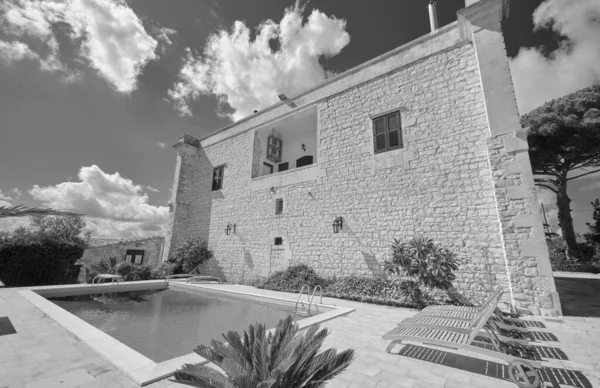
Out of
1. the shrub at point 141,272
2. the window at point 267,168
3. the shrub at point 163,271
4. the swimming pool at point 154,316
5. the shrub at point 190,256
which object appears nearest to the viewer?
the swimming pool at point 154,316

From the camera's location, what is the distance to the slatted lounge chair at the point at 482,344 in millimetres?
2332

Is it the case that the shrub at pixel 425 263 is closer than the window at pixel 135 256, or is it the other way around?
the shrub at pixel 425 263

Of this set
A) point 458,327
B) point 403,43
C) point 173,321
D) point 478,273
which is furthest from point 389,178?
point 173,321

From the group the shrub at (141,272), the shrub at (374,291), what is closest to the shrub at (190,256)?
the shrub at (141,272)

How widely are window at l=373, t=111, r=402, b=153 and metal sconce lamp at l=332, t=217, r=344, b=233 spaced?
2.47 meters

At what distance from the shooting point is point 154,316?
563 centimetres

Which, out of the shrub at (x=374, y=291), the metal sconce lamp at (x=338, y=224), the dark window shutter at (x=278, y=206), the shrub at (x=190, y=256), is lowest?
the shrub at (x=374, y=291)

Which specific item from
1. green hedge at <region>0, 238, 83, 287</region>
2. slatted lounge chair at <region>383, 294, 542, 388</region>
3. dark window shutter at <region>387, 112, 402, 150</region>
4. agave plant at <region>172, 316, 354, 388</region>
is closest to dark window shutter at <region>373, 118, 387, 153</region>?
dark window shutter at <region>387, 112, 402, 150</region>

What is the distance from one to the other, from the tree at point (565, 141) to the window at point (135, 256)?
21781mm

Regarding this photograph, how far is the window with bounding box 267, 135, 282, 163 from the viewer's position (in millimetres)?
12346

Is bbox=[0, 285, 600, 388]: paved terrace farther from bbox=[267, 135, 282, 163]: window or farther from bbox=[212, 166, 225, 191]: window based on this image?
bbox=[267, 135, 282, 163]: window

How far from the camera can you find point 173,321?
207 inches

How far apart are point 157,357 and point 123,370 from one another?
1.22m

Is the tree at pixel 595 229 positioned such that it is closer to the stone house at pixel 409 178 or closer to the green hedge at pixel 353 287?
the stone house at pixel 409 178
